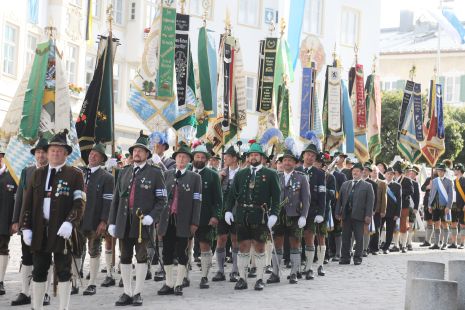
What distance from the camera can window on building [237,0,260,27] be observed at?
44.9 meters

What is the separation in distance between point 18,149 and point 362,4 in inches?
1556

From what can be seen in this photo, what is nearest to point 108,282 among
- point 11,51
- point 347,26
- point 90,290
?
point 90,290

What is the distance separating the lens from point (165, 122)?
19234 mm

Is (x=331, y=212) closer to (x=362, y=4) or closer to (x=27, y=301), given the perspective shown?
(x=27, y=301)

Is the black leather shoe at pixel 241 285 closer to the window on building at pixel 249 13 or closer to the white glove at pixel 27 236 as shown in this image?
the white glove at pixel 27 236

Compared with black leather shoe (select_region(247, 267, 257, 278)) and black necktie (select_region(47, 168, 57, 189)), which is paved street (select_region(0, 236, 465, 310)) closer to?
black leather shoe (select_region(247, 267, 257, 278))

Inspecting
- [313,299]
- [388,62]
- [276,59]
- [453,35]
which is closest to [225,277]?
[313,299]

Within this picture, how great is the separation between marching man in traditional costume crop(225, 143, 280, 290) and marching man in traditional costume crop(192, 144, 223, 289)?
0.88ft

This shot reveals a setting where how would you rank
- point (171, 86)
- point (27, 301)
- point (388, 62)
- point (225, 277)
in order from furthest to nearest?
point (388, 62)
point (171, 86)
point (225, 277)
point (27, 301)

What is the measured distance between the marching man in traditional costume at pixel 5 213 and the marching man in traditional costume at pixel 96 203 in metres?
1.01

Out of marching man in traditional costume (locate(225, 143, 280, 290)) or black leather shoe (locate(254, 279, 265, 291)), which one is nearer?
black leather shoe (locate(254, 279, 265, 291))

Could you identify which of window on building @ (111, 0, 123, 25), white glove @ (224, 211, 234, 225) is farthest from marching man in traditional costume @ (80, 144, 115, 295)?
window on building @ (111, 0, 123, 25)

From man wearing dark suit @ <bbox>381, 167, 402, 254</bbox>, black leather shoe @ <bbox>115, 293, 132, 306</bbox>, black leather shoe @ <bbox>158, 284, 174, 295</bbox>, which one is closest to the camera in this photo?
black leather shoe @ <bbox>115, 293, 132, 306</bbox>

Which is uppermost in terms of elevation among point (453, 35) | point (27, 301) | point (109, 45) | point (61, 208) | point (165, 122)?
point (453, 35)
